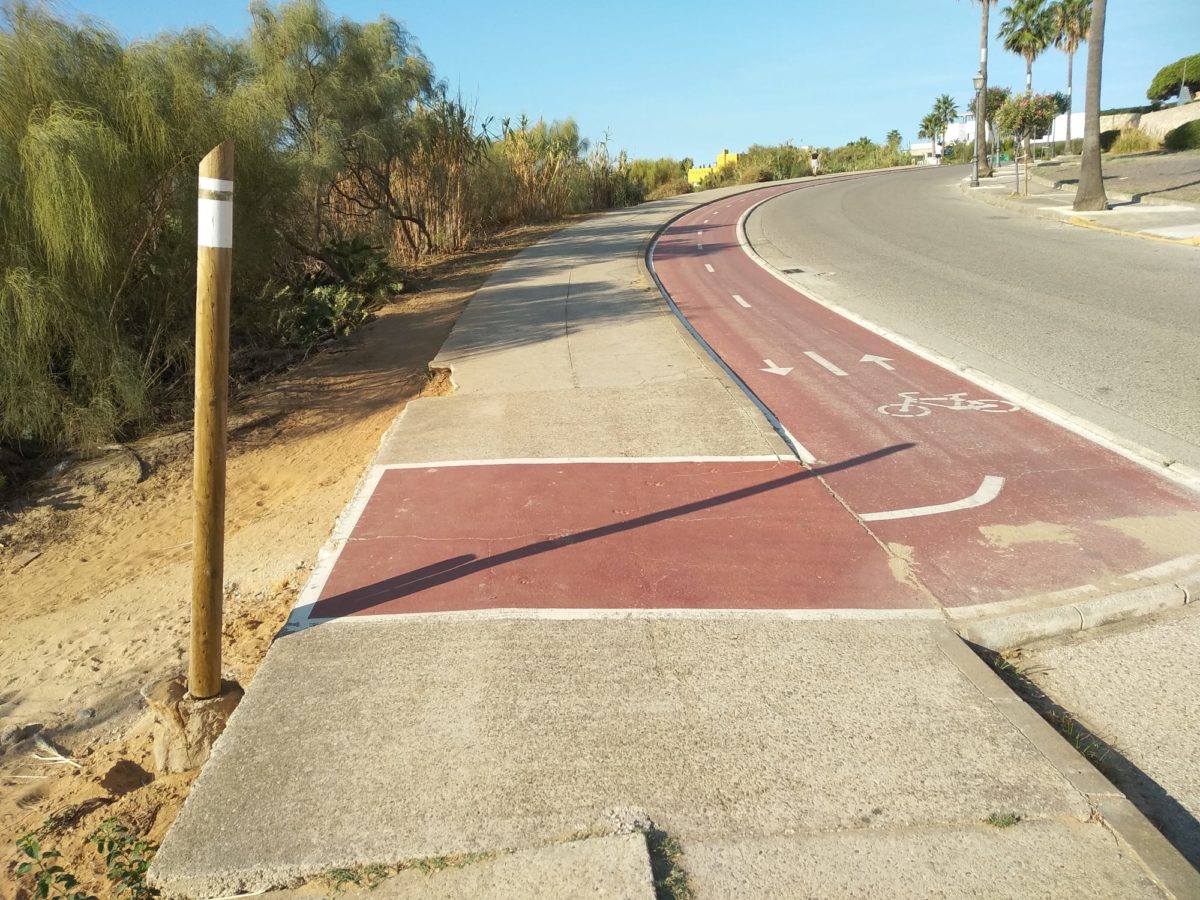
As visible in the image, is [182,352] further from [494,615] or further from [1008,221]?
[1008,221]

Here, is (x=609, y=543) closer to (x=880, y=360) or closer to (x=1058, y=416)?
(x=1058, y=416)

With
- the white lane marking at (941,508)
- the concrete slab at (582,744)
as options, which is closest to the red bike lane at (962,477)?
the white lane marking at (941,508)

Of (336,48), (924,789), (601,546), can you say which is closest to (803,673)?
(924,789)

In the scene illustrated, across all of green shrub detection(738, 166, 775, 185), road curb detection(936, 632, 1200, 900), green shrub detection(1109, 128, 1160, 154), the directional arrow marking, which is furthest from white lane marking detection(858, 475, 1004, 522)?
green shrub detection(738, 166, 775, 185)

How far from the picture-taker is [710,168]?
67500 millimetres

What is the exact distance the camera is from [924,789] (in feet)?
11.6

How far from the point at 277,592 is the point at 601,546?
Result: 7.65 feet

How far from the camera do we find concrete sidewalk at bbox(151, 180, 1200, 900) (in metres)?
3.21

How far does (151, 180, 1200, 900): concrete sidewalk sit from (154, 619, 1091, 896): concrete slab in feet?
0.03

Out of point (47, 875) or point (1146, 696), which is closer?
point (47, 875)

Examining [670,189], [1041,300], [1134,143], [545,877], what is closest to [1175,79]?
[1134,143]

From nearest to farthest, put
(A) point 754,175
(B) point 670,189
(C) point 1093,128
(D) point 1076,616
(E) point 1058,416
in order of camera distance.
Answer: (D) point 1076,616
(E) point 1058,416
(C) point 1093,128
(B) point 670,189
(A) point 754,175

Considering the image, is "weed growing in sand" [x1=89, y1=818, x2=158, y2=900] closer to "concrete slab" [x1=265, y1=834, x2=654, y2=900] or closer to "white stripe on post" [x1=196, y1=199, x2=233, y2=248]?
"concrete slab" [x1=265, y1=834, x2=654, y2=900]

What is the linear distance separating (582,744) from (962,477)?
14.6 ft
